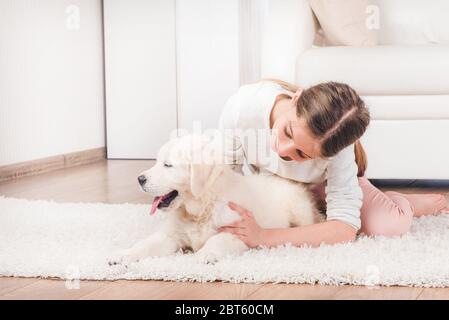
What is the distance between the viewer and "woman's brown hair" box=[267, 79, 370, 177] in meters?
1.40

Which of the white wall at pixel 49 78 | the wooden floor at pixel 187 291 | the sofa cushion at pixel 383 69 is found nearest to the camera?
the wooden floor at pixel 187 291

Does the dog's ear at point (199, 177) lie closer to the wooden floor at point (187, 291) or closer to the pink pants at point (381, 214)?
the wooden floor at point (187, 291)

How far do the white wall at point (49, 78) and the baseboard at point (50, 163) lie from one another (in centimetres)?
3

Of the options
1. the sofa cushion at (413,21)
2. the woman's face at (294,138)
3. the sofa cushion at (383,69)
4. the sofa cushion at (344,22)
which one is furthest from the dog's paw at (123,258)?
the sofa cushion at (413,21)

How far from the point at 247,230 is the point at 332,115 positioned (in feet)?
1.00

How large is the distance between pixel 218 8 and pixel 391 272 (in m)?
2.68

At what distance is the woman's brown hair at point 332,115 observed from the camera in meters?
1.40

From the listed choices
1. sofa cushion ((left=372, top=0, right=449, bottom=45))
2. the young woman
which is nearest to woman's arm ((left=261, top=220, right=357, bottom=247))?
the young woman

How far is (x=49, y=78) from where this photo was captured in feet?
10.6

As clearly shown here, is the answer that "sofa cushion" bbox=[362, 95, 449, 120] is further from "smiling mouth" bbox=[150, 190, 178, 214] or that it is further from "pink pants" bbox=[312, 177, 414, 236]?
"smiling mouth" bbox=[150, 190, 178, 214]

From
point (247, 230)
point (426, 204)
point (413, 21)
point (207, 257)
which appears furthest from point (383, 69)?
point (207, 257)

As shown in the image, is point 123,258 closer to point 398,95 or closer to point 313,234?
point 313,234
